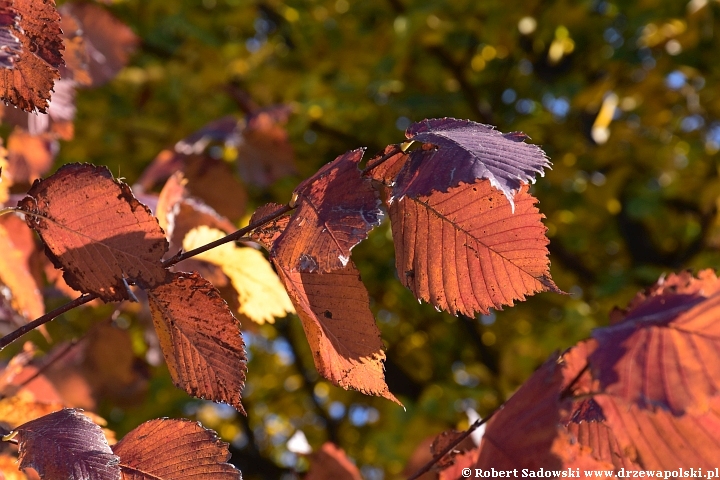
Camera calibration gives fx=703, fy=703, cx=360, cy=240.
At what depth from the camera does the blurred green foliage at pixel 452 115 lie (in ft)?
6.45

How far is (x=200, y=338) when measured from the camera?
0.42 meters

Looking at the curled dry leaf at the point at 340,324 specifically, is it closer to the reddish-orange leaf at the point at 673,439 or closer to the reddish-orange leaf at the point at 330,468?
the reddish-orange leaf at the point at 673,439

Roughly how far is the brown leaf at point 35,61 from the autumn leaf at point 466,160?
8.7 inches

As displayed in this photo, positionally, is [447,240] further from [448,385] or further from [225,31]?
[225,31]

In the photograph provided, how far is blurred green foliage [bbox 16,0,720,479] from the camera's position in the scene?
1965mm

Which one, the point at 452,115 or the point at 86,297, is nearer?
the point at 86,297

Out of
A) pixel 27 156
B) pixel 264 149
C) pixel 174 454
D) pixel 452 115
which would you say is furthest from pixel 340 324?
pixel 452 115

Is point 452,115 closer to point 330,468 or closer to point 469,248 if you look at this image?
point 330,468

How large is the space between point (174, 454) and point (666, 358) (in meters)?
0.28

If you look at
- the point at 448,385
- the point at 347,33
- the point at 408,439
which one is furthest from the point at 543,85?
the point at 408,439

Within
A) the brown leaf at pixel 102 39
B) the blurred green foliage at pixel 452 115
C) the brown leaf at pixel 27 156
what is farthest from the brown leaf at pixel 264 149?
the blurred green foliage at pixel 452 115

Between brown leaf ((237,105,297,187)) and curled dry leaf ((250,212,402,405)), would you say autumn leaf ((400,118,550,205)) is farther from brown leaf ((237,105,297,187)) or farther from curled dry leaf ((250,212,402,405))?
brown leaf ((237,105,297,187))

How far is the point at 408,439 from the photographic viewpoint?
1.80 meters

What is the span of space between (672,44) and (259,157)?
152 cm
